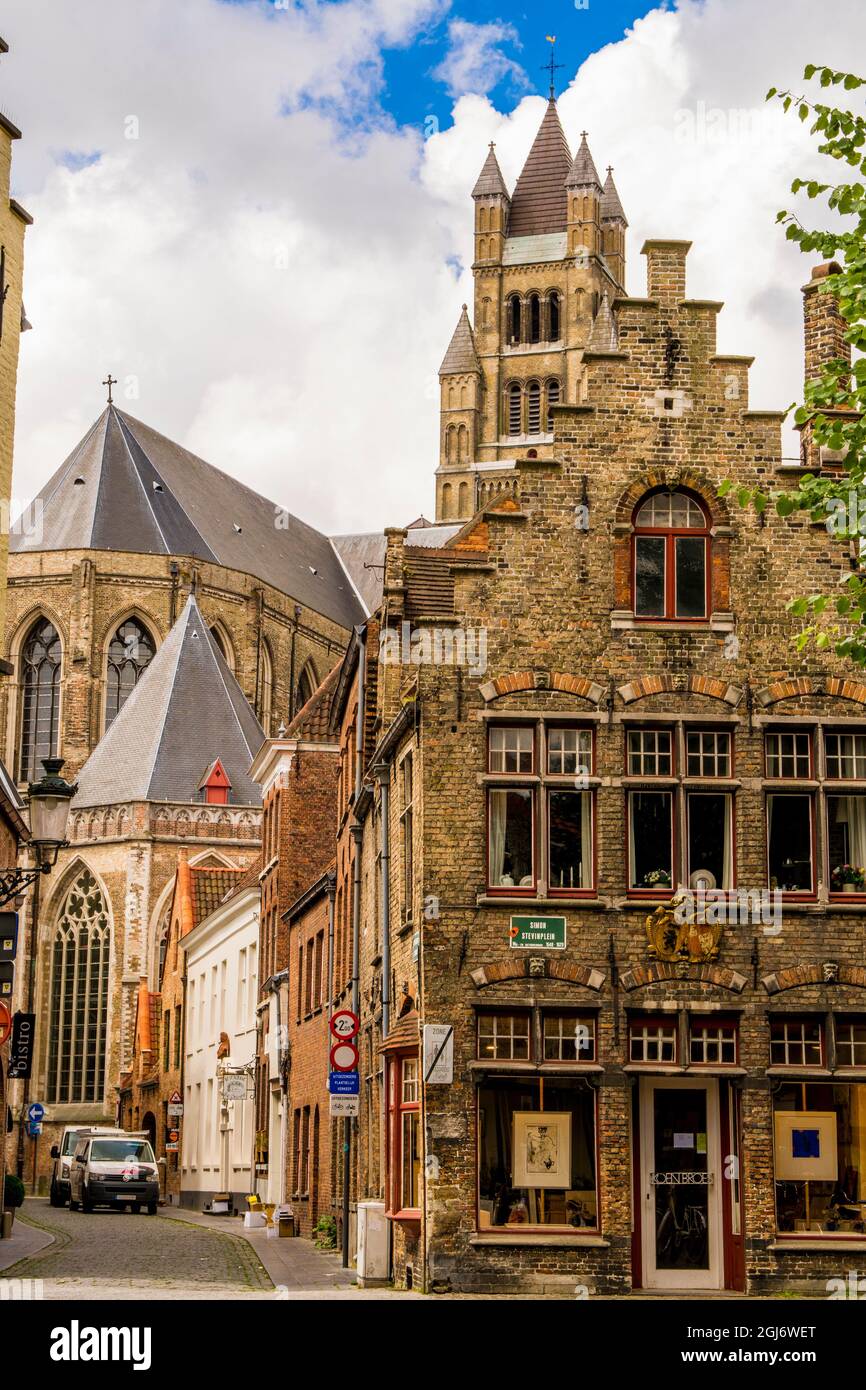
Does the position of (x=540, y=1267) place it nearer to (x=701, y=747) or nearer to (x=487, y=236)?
(x=701, y=747)

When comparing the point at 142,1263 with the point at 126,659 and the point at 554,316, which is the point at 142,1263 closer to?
the point at 126,659

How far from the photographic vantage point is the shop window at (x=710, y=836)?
2072 cm

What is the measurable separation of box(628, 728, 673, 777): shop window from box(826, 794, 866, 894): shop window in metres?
1.76

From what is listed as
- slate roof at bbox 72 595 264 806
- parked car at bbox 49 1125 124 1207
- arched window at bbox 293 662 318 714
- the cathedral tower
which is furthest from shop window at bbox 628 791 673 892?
the cathedral tower

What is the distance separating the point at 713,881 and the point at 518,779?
226cm

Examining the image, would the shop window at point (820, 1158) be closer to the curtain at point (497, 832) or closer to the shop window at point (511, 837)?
the shop window at point (511, 837)

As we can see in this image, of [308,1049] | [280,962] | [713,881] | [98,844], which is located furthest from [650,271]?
[98,844]

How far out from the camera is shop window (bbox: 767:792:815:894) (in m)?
20.7

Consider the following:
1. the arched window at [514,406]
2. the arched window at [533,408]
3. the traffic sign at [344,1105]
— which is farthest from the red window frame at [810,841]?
the arched window at [514,406]

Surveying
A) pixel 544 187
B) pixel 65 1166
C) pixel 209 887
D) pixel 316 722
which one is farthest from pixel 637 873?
pixel 544 187

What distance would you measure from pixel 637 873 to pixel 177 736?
1762 inches

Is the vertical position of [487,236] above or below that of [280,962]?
above

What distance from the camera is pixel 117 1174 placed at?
40.4 meters

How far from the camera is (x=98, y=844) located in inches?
2505
